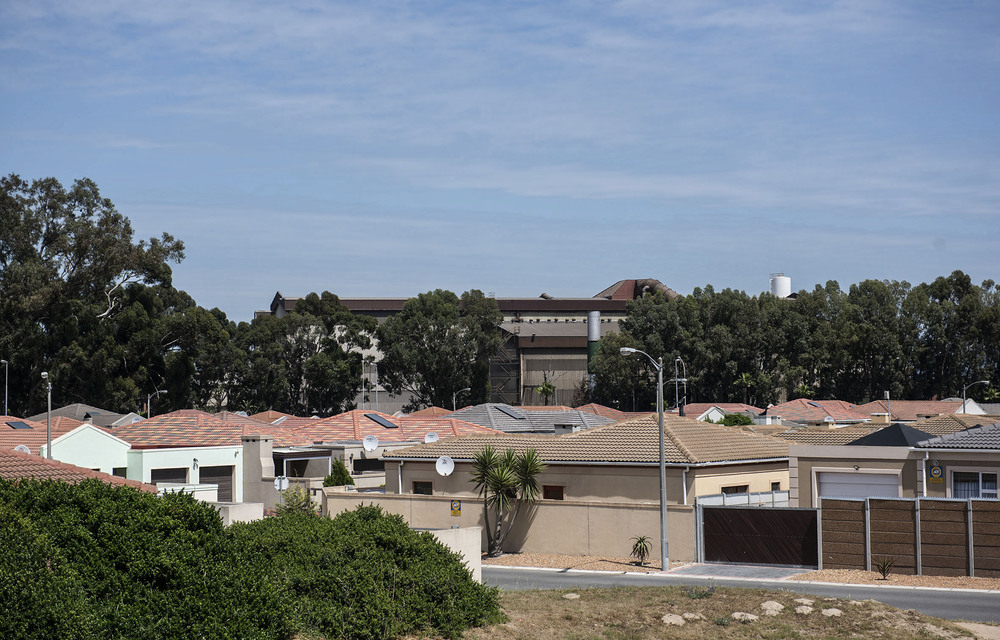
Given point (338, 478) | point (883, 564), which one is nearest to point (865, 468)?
point (883, 564)

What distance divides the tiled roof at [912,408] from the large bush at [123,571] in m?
89.3

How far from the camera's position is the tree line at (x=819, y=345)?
117m

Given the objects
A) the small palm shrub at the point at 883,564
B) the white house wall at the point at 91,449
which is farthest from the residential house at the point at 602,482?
the white house wall at the point at 91,449

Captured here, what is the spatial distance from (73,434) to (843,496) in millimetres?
35383

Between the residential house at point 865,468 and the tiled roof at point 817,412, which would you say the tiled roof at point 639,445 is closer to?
the residential house at point 865,468

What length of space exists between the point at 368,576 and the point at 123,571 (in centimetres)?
448

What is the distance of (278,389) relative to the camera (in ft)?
371

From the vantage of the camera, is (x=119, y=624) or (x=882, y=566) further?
(x=882, y=566)

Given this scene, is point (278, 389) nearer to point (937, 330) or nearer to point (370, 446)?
point (370, 446)

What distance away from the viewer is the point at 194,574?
525 inches

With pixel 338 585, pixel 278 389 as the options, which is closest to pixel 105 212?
pixel 278 389

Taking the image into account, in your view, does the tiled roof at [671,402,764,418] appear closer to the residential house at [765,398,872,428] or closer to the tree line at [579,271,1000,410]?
the residential house at [765,398,872,428]

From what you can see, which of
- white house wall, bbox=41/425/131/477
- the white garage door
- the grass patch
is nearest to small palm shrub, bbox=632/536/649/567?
the white garage door

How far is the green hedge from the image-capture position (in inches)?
474
